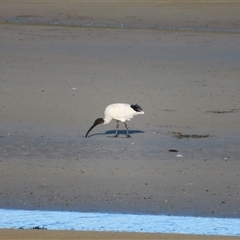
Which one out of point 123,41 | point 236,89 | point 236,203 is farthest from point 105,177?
point 123,41

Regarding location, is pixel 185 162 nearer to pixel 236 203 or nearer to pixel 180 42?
pixel 236 203

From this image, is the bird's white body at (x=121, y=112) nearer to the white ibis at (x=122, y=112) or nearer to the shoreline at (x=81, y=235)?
the white ibis at (x=122, y=112)

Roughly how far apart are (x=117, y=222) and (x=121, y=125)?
5274 mm

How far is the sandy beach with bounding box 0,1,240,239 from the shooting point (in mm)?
9570

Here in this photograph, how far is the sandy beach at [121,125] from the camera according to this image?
377 inches

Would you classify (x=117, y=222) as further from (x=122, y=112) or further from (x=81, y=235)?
(x=122, y=112)

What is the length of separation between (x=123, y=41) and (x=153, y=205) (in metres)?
12.7

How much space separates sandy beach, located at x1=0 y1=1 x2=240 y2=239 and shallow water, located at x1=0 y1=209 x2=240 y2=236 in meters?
0.25

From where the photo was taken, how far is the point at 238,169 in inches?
426

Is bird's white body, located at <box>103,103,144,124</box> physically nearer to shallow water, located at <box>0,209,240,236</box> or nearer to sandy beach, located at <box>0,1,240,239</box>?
sandy beach, located at <box>0,1,240,239</box>

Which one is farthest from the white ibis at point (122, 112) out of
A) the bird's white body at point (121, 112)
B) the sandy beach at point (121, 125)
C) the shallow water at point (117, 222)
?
the shallow water at point (117, 222)

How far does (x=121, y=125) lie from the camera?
13719 mm

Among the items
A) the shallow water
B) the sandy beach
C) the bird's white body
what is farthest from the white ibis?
the shallow water

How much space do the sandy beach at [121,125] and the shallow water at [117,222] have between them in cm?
25
